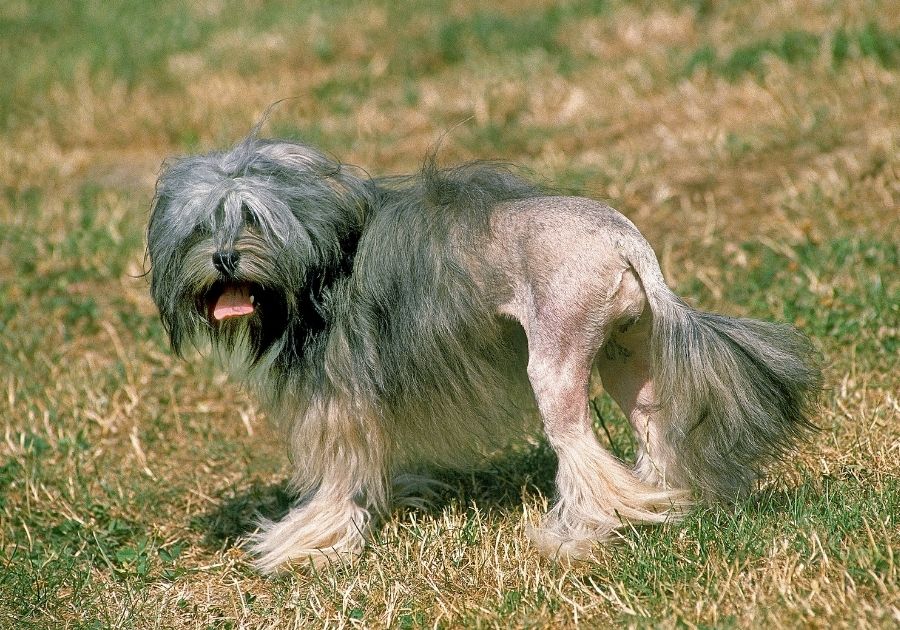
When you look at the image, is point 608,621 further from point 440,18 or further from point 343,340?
point 440,18

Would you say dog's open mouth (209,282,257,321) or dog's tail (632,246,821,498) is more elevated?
dog's open mouth (209,282,257,321)

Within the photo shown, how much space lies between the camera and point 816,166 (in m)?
7.97

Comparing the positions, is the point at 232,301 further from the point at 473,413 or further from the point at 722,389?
the point at 722,389

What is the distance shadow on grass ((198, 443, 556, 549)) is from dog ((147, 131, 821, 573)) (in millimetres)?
517

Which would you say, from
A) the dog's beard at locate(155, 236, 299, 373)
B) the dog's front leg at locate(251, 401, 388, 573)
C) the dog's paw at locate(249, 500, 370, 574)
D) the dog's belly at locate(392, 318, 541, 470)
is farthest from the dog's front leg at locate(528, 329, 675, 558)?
the dog's beard at locate(155, 236, 299, 373)

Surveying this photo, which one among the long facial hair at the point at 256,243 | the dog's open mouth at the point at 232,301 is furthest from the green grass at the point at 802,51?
the dog's open mouth at the point at 232,301

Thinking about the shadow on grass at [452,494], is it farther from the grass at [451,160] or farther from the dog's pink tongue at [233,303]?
the dog's pink tongue at [233,303]

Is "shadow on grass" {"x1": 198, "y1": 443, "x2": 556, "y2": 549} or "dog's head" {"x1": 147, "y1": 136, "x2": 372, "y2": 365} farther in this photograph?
"shadow on grass" {"x1": 198, "y1": 443, "x2": 556, "y2": 549}

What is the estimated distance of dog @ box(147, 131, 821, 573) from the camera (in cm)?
421

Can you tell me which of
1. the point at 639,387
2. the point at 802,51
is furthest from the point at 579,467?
the point at 802,51

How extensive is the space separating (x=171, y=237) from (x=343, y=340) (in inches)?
29.3

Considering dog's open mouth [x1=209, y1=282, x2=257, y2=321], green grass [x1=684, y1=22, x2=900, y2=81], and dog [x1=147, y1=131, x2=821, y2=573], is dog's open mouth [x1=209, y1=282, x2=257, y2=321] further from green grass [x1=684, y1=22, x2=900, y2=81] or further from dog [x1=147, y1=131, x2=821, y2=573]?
green grass [x1=684, y1=22, x2=900, y2=81]

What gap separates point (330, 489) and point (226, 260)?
1.08 m

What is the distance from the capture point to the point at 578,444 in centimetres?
429
